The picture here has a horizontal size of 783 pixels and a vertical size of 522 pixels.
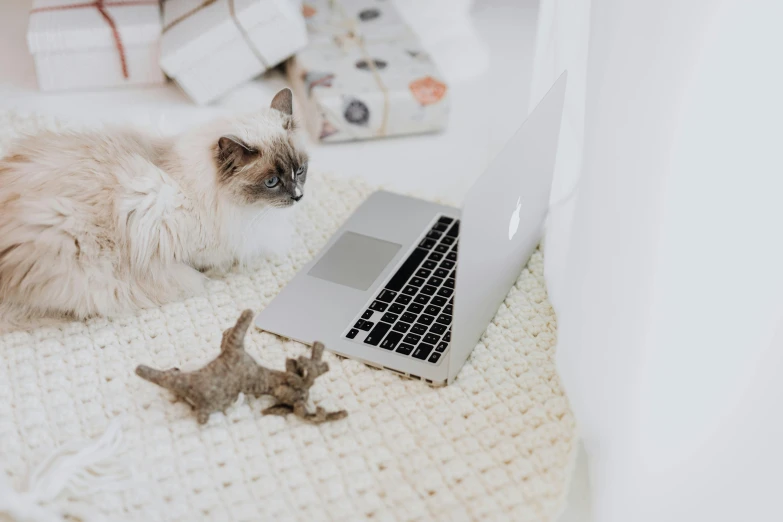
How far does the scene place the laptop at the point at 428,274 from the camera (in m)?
0.85

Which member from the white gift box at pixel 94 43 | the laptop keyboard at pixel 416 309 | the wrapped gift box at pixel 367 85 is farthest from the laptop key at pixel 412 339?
the white gift box at pixel 94 43

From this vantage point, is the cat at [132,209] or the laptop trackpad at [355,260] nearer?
the cat at [132,209]

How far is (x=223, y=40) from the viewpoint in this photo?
55.2 inches

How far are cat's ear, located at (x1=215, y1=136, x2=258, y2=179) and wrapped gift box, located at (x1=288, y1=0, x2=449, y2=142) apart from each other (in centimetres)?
36

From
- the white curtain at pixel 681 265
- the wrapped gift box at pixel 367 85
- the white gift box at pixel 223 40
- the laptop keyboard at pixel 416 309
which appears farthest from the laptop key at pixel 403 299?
the white gift box at pixel 223 40

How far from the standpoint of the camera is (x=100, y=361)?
948 mm

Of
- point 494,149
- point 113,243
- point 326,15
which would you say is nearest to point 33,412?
point 113,243

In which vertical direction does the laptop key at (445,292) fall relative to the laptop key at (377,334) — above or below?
above

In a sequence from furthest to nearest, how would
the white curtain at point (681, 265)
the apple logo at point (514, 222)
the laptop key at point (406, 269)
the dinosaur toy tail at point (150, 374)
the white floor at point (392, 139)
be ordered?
the white floor at point (392, 139) → the laptop key at point (406, 269) → the apple logo at point (514, 222) → the dinosaur toy tail at point (150, 374) → the white curtain at point (681, 265)

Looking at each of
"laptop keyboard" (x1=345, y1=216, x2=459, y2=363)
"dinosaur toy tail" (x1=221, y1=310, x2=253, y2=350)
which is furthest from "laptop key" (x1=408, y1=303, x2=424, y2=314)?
"dinosaur toy tail" (x1=221, y1=310, x2=253, y2=350)

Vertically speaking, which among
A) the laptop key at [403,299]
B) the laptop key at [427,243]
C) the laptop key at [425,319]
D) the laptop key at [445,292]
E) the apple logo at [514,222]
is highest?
the apple logo at [514,222]

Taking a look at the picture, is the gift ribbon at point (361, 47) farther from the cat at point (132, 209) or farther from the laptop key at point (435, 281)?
the laptop key at point (435, 281)

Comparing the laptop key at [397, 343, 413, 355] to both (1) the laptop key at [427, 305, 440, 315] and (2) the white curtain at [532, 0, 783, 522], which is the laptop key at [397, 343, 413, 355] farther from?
(2) the white curtain at [532, 0, 783, 522]

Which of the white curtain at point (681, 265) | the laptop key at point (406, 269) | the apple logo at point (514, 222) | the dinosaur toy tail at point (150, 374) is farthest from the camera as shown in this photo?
the laptop key at point (406, 269)
